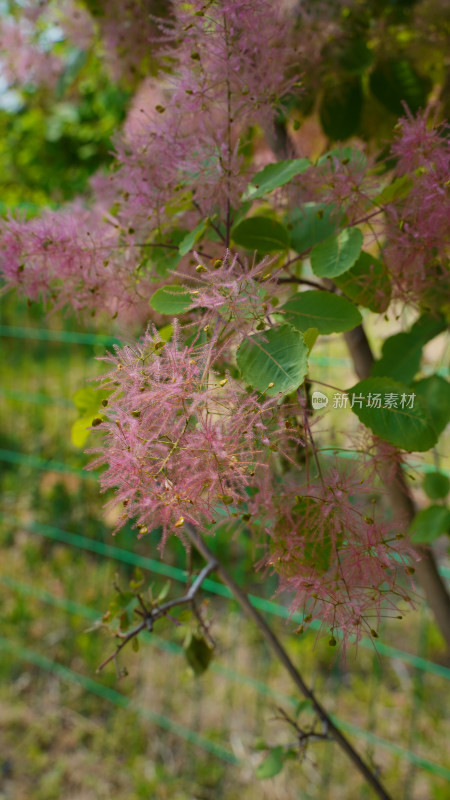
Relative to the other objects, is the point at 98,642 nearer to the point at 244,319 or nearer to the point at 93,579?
the point at 93,579

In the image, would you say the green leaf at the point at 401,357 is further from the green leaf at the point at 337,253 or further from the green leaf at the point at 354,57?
the green leaf at the point at 354,57

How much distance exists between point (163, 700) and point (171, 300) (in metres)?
1.85

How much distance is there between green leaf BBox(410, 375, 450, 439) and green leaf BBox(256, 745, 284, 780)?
0.50 metres

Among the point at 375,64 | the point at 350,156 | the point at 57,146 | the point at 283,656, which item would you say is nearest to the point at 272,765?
the point at 283,656

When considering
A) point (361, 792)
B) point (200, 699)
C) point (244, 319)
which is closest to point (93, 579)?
point (200, 699)

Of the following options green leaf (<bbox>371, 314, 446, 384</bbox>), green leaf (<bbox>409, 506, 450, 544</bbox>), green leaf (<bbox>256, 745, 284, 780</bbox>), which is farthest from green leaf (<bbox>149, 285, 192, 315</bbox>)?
green leaf (<bbox>256, 745, 284, 780</bbox>)

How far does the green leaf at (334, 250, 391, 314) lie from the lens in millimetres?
620

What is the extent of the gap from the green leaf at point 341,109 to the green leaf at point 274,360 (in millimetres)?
607

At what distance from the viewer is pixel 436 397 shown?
73 centimetres

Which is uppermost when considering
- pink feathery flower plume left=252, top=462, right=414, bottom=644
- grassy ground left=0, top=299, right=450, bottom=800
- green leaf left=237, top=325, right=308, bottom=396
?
green leaf left=237, top=325, right=308, bottom=396

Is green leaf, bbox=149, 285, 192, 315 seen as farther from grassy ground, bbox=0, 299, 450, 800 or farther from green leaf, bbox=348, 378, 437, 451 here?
grassy ground, bbox=0, 299, 450, 800

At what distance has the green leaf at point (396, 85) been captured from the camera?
0.95 metres

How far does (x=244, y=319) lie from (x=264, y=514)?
0.18m

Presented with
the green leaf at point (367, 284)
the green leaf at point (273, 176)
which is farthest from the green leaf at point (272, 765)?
the green leaf at point (273, 176)
